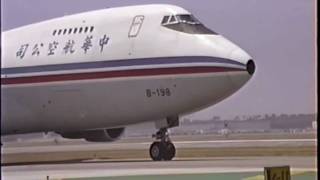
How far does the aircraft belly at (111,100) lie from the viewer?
6188 millimetres

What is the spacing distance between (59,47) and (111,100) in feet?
3.78

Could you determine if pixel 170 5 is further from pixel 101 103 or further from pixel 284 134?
pixel 284 134

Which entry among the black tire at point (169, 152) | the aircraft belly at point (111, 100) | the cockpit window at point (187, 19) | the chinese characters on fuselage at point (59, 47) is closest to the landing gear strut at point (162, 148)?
the black tire at point (169, 152)

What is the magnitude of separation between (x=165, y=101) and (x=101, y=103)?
1388 mm

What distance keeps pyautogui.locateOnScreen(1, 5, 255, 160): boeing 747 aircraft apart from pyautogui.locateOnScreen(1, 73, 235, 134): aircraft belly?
1 centimetres

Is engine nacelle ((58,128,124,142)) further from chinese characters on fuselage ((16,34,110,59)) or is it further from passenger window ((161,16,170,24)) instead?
passenger window ((161,16,170,24))

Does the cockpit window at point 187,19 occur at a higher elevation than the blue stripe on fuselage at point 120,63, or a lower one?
higher

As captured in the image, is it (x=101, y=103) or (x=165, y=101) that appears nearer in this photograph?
(x=101, y=103)

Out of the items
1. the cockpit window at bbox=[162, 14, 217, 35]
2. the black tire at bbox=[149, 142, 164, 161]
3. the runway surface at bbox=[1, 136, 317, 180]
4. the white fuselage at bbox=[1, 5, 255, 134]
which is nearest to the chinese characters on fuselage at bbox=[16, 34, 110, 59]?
the white fuselage at bbox=[1, 5, 255, 134]

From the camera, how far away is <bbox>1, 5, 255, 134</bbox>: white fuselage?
6.06 m

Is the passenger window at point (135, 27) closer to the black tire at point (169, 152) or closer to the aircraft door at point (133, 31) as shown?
Answer: the aircraft door at point (133, 31)

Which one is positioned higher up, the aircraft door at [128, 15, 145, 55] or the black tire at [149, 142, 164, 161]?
the aircraft door at [128, 15, 145, 55]

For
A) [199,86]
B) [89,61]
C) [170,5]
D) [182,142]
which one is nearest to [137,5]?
[170,5]

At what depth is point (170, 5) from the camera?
22.5 ft
